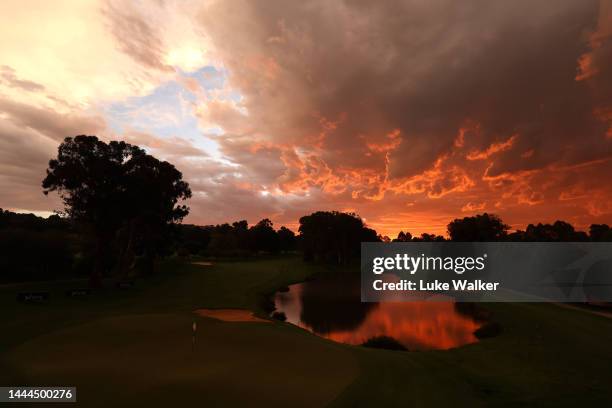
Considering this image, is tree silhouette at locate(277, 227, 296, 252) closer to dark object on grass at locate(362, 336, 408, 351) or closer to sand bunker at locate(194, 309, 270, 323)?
sand bunker at locate(194, 309, 270, 323)

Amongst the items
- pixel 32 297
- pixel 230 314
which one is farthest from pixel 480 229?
pixel 32 297

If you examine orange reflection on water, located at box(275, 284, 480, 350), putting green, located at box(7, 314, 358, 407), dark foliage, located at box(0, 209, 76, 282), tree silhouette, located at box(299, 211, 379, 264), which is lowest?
orange reflection on water, located at box(275, 284, 480, 350)

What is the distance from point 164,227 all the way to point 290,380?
48.0m

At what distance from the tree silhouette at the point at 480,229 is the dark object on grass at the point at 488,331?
6393 centimetres

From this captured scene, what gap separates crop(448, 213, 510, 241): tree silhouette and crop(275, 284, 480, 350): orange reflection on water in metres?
46.0

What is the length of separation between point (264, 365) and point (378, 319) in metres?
27.6

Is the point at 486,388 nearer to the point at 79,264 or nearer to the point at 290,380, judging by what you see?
the point at 290,380

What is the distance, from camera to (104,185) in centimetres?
4144

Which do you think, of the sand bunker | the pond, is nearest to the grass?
the sand bunker

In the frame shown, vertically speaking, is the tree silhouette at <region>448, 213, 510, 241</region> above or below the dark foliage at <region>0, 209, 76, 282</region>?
above

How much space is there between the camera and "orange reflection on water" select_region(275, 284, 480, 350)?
32.0m

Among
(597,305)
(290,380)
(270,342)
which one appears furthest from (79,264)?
(597,305)

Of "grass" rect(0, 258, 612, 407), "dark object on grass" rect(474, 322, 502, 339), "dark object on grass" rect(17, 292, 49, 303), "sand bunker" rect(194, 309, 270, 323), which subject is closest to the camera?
"grass" rect(0, 258, 612, 407)

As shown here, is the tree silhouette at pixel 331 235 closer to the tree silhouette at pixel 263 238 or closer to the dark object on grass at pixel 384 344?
the tree silhouette at pixel 263 238
